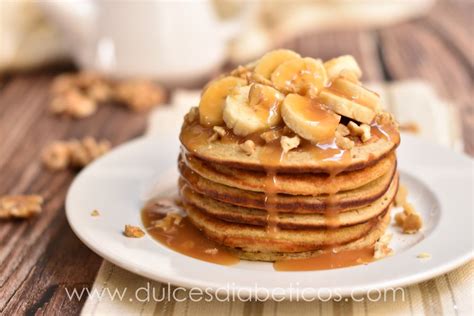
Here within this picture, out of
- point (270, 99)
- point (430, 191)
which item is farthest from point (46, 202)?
point (430, 191)

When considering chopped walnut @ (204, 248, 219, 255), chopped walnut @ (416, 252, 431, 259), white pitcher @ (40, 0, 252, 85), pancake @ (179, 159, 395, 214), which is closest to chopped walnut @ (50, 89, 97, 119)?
white pitcher @ (40, 0, 252, 85)

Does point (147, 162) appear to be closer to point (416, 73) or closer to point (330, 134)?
point (330, 134)

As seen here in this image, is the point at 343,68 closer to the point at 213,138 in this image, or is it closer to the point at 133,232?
the point at 213,138

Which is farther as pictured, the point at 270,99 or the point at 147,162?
the point at 147,162

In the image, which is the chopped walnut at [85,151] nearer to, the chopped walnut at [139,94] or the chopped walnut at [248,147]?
the chopped walnut at [139,94]

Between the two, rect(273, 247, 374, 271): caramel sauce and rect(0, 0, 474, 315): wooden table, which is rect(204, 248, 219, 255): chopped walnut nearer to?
rect(273, 247, 374, 271): caramel sauce
